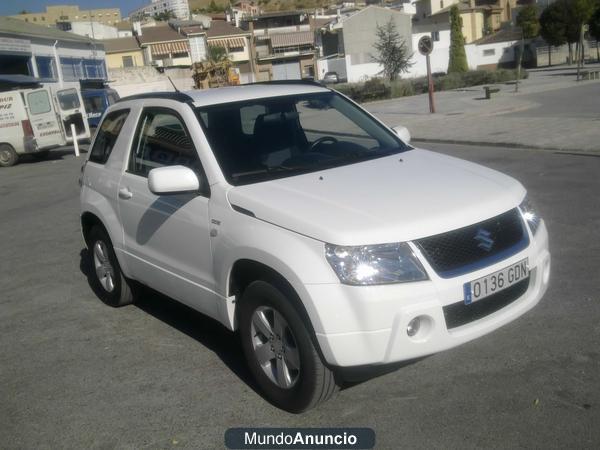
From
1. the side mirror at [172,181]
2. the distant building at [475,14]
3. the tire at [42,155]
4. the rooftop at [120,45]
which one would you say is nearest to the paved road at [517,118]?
the side mirror at [172,181]

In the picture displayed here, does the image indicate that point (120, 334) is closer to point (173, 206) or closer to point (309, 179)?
point (173, 206)

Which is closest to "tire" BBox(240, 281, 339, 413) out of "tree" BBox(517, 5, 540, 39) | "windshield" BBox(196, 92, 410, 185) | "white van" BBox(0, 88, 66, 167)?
"windshield" BBox(196, 92, 410, 185)

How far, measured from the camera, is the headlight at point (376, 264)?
3430mm

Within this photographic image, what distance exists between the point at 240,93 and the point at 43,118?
18714 mm

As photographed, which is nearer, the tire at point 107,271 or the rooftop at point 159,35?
the tire at point 107,271

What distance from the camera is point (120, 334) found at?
5488mm

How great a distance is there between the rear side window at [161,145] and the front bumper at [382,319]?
1501 mm

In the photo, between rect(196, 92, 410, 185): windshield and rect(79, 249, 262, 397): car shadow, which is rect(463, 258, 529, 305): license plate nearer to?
rect(196, 92, 410, 185): windshield

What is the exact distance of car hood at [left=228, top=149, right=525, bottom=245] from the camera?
352 centimetres

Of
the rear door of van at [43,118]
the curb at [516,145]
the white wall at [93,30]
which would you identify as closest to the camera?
the curb at [516,145]

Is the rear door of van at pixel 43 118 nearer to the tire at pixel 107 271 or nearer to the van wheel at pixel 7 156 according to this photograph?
the van wheel at pixel 7 156

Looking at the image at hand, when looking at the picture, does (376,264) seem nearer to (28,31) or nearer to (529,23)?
(28,31)

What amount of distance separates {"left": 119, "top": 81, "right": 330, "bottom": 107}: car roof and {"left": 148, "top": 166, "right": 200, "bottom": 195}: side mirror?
722 mm

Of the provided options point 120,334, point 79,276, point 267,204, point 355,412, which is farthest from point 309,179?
point 79,276
